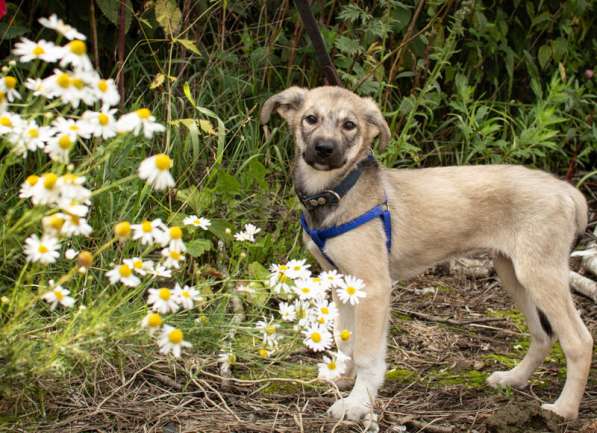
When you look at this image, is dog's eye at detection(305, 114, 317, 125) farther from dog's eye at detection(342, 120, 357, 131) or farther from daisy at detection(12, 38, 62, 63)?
daisy at detection(12, 38, 62, 63)

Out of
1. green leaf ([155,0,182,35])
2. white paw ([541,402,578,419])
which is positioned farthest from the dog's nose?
white paw ([541,402,578,419])

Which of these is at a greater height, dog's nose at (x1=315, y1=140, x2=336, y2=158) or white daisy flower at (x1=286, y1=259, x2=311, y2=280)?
dog's nose at (x1=315, y1=140, x2=336, y2=158)

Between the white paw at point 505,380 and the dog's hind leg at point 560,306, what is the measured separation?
0.23m

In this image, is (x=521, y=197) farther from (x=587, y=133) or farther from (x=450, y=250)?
(x=587, y=133)

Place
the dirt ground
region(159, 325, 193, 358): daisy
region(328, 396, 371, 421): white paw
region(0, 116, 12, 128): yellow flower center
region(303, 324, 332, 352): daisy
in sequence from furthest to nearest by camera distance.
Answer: region(328, 396, 371, 421): white paw → the dirt ground → region(303, 324, 332, 352): daisy → region(0, 116, 12, 128): yellow flower center → region(159, 325, 193, 358): daisy

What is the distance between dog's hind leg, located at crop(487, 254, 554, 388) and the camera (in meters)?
3.98

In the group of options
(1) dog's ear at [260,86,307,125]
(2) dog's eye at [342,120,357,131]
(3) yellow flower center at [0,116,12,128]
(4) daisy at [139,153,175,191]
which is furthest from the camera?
(1) dog's ear at [260,86,307,125]

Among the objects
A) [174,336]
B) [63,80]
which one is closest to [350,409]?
[174,336]

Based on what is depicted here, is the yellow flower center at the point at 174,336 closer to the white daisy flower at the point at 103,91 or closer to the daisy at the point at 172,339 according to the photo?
the daisy at the point at 172,339

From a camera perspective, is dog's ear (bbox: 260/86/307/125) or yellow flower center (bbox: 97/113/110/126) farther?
dog's ear (bbox: 260/86/307/125)

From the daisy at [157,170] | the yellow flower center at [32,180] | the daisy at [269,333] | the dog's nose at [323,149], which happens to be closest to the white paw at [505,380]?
the dog's nose at [323,149]

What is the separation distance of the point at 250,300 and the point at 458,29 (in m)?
2.24

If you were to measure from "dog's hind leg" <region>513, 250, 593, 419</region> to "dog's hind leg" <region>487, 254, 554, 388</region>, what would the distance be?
0.69ft

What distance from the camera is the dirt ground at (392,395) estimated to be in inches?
127
